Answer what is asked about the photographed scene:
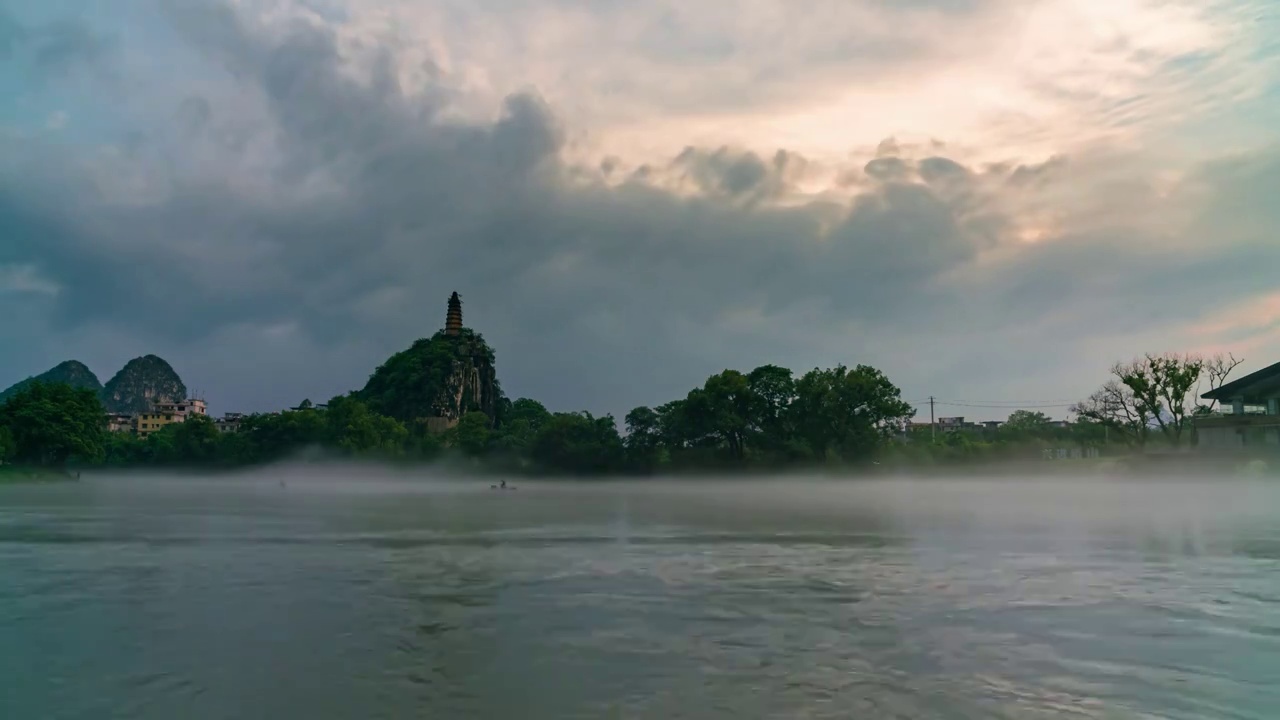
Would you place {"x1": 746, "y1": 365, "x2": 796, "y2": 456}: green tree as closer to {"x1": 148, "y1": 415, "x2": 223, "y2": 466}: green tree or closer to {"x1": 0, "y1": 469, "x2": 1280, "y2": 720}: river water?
{"x1": 0, "y1": 469, "x2": 1280, "y2": 720}: river water

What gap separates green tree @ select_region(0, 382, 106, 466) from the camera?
248ft

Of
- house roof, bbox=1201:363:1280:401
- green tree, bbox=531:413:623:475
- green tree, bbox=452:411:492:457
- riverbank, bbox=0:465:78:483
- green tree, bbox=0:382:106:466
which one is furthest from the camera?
green tree, bbox=452:411:492:457

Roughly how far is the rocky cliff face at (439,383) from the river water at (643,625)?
350 feet

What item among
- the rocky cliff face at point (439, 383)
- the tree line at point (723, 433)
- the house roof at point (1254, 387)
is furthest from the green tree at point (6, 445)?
the house roof at point (1254, 387)

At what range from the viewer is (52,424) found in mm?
75812

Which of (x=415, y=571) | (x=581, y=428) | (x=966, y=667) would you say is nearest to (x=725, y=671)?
(x=966, y=667)

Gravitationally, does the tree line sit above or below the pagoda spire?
below

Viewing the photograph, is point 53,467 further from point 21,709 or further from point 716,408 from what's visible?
point 21,709

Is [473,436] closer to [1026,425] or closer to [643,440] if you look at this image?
[643,440]

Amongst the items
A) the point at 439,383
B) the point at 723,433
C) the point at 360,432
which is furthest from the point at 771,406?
the point at 439,383

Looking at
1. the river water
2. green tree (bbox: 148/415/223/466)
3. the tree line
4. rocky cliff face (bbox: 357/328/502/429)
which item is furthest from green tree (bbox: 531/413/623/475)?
the river water

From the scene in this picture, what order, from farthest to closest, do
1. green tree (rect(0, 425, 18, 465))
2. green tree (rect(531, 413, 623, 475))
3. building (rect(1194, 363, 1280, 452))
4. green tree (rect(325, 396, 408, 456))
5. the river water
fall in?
1. green tree (rect(325, 396, 408, 456))
2. green tree (rect(531, 413, 623, 475))
3. green tree (rect(0, 425, 18, 465))
4. building (rect(1194, 363, 1280, 452))
5. the river water

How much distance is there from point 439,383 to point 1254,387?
100233 millimetres

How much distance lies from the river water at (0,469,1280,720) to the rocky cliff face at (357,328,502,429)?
350ft
